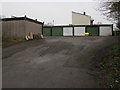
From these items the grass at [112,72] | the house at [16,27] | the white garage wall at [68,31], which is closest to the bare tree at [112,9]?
the grass at [112,72]

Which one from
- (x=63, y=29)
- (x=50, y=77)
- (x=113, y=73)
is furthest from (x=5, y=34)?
(x=113, y=73)

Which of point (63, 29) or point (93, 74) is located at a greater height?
point (63, 29)

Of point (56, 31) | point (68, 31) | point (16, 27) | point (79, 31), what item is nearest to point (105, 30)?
point (79, 31)

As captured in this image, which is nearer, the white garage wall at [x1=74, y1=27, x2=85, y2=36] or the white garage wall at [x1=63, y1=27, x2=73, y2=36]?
the white garage wall at [x1=74, y1=27, x2=85, y2=36]

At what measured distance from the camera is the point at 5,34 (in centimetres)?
2114

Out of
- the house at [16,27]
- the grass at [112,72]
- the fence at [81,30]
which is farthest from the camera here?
the fence at [81,30]

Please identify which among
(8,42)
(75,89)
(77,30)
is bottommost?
(75,89)

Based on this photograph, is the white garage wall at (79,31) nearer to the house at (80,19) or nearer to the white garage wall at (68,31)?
the white garage wall at (68,31)

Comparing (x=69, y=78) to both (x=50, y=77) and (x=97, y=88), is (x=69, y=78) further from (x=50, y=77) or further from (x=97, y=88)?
(x=97, y=88)

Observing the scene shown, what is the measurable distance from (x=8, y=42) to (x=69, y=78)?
13640 millimetres

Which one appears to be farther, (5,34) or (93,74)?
(5,34)

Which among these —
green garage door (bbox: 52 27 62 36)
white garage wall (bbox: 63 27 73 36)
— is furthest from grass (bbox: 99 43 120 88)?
green garage door (bbox: 52 27 62 36)

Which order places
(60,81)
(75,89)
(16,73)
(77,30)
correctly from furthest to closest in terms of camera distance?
1. (77,30)
2. (16,73)
3. (60,81)
4. (75,89)

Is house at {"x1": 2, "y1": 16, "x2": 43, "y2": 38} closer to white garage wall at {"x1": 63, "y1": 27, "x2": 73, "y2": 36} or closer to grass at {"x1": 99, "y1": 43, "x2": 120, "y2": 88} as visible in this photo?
white garage wall at {"x1": 63, "y1": 27, "x2": 73, "y2": 36}
